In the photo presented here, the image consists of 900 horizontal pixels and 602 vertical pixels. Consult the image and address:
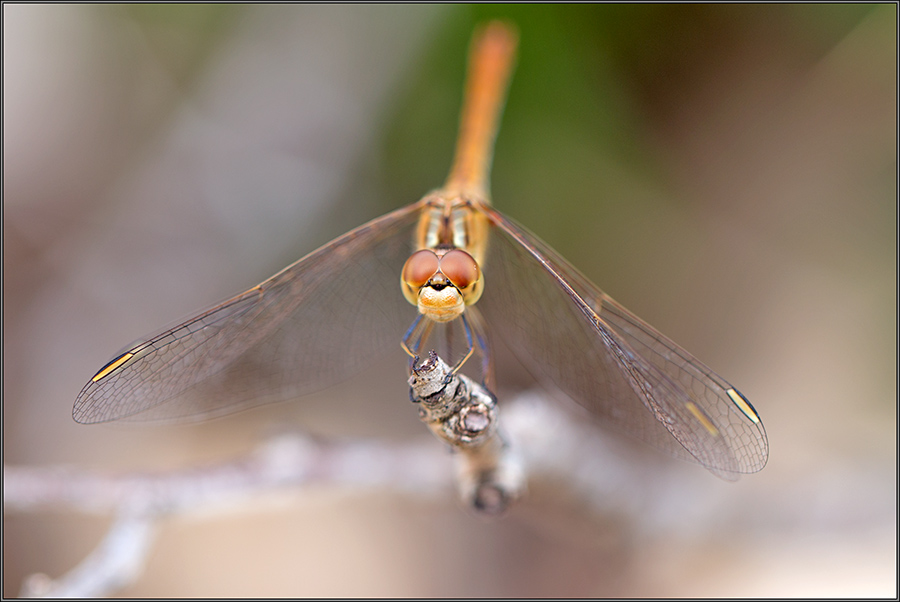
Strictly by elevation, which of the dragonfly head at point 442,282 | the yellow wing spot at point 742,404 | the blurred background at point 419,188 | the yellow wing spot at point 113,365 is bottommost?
the yellow wing spot at point 742,404

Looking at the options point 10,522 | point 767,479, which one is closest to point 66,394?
point 10,522

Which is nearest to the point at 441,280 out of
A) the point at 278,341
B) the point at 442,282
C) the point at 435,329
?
the point at 442,282

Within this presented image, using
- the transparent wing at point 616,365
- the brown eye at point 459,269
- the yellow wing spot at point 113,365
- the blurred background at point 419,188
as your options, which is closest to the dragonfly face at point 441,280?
the brown eye at point 459,269

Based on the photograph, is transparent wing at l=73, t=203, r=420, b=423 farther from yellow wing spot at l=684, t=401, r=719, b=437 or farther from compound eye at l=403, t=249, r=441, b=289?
yellow wing spot at l=684, t=401, r=719, b=437

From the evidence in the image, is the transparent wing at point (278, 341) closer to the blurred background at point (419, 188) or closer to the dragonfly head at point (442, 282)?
the dragonfly head at point (442, 282)

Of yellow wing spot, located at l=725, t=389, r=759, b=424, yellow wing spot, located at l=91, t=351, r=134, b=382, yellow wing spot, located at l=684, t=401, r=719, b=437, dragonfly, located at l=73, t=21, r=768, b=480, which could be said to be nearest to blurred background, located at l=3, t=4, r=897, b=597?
dragonfly, located at l=73, t=21, r=768, b=480

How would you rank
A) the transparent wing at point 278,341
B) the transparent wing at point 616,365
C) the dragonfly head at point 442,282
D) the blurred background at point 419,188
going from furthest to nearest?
the blurred background at point 419,188
the transparent wing at point 278,341
the transparent wing at point 616,365
the dragonfly head at point 442,282

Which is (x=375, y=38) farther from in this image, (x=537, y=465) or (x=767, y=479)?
(x=767, y=479)

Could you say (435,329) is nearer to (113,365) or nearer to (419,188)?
(113,365)
